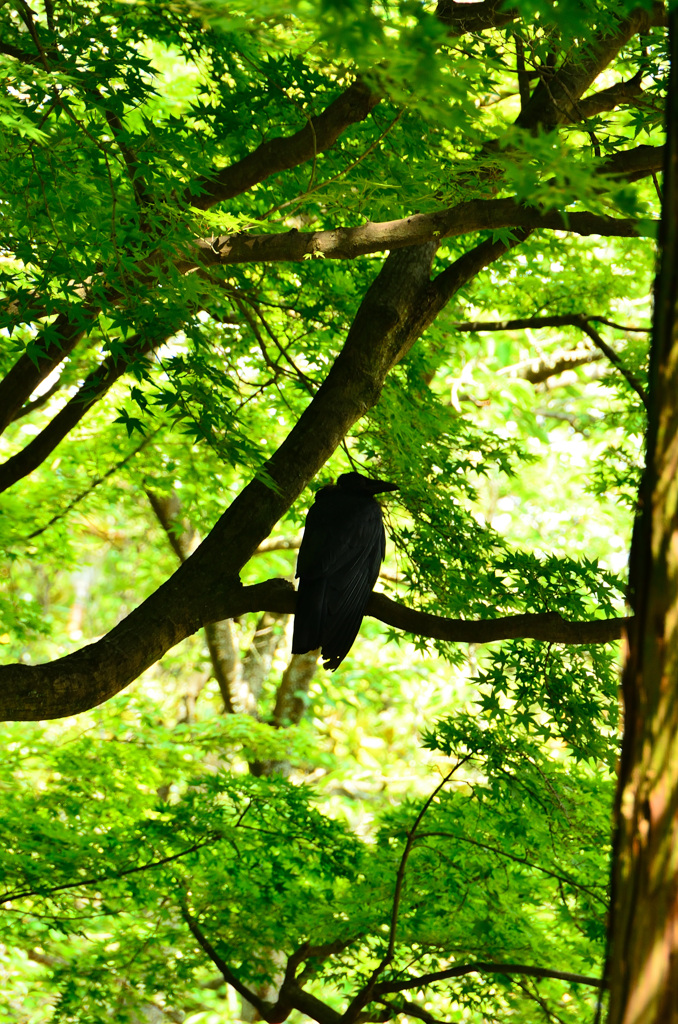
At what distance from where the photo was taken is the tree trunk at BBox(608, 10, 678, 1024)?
93 cm

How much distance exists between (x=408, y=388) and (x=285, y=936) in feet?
8.93

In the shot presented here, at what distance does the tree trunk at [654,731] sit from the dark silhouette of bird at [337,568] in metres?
2.17

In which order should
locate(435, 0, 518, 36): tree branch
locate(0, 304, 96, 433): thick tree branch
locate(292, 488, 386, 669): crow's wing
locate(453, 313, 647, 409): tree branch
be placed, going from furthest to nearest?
locate(453, 313, 647, 409): tree branch
locate(0, 304, 96, 433): thick tree branch
locate(292, 488, 386, 669): crow's wing
locate(435, 0, 518, 36): tree branch

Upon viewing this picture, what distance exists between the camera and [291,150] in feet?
9.38

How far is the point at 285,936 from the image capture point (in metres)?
4.12

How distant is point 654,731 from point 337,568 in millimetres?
2285

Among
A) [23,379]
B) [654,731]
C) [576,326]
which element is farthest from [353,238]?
[576,326]

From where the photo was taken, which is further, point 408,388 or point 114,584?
point 114,584

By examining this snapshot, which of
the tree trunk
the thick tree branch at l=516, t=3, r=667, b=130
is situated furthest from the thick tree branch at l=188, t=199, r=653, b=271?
the tree trunk

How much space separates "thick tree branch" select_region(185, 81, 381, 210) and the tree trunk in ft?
5.89

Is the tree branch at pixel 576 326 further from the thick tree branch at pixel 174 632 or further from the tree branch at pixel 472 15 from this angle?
the tree branch at pixel 472 15

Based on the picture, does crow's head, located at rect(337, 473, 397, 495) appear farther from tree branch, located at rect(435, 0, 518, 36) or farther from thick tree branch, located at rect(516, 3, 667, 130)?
tree branch, located at rect(435, 0, 518, 36)

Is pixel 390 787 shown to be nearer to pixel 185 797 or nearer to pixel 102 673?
pixel 185 797

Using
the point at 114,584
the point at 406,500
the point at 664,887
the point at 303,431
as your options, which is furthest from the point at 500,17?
the point at 114,584
